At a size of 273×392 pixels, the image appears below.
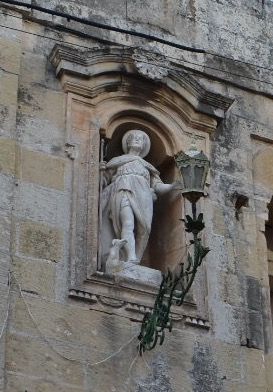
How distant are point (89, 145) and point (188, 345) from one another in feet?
6.85

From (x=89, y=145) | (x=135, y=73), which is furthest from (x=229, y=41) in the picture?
(x=89, y=145)

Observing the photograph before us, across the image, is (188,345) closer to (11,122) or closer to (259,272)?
(259,272)

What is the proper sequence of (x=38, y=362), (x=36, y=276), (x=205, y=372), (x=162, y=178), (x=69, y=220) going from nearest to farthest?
1. (x=38, y=362)
2. (x=36, y=276)
3. (x=205, y=372)
4. (x=69, y=220)
5. (x=162, y=178)

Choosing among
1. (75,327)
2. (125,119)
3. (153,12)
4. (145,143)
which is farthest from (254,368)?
(153,12)

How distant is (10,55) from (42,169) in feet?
3.93

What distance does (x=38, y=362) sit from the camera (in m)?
10.4

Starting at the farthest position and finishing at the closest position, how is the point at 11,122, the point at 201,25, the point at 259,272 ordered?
the point at 201,25 → the point at 259,272 → the point at 11,122

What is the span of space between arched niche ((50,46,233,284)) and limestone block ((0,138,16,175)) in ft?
1.99

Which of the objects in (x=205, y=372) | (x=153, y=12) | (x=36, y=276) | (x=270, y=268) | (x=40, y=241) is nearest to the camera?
(x=36, y=276)

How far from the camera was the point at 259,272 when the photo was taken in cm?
1223

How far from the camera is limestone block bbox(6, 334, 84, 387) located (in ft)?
33.9

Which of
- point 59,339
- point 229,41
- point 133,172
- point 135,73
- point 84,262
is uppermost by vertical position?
point 229,41

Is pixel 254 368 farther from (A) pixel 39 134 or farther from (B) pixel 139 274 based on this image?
(A) pixel 39 134

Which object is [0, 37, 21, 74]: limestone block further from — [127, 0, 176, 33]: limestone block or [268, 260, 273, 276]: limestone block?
[268, 260, 273, 276]: limestone block
